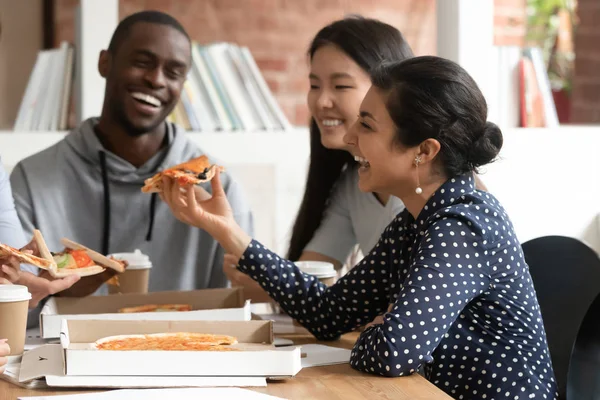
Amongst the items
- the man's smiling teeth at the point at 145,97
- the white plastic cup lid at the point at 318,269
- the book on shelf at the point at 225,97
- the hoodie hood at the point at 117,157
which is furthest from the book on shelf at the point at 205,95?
the white plastic cup lid at the point at 318,269

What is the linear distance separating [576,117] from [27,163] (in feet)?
9.58

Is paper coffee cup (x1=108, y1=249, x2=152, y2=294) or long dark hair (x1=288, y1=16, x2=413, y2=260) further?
long dark hair (x1=288, y1=16, x2=413, y2=260)

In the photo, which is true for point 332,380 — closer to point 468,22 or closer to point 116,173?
point 116,173

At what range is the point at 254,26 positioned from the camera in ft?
14.6

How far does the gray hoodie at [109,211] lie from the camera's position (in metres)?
2.43

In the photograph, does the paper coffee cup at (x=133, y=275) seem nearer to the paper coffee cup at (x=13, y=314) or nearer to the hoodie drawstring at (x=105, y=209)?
the hoodie drawstring at (x=105, y=209)

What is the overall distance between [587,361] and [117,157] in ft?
4.37

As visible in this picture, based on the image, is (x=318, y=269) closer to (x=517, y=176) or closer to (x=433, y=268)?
(x=433, y=268)

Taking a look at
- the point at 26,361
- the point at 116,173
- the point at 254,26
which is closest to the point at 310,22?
the point at 254,26

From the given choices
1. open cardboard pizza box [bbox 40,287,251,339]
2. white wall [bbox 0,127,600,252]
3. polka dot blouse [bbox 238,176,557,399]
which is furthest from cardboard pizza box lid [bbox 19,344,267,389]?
white wall [bbox 0,127,600,252]

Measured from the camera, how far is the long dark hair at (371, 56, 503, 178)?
1728 millimetres

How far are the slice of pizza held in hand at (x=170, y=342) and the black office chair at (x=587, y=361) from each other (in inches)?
27.8

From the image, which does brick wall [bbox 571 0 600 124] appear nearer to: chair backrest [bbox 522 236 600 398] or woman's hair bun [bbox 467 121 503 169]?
chair backrest [bbox 522 236 600 398]

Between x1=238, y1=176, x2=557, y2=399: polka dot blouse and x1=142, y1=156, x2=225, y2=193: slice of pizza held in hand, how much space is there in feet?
1.56
